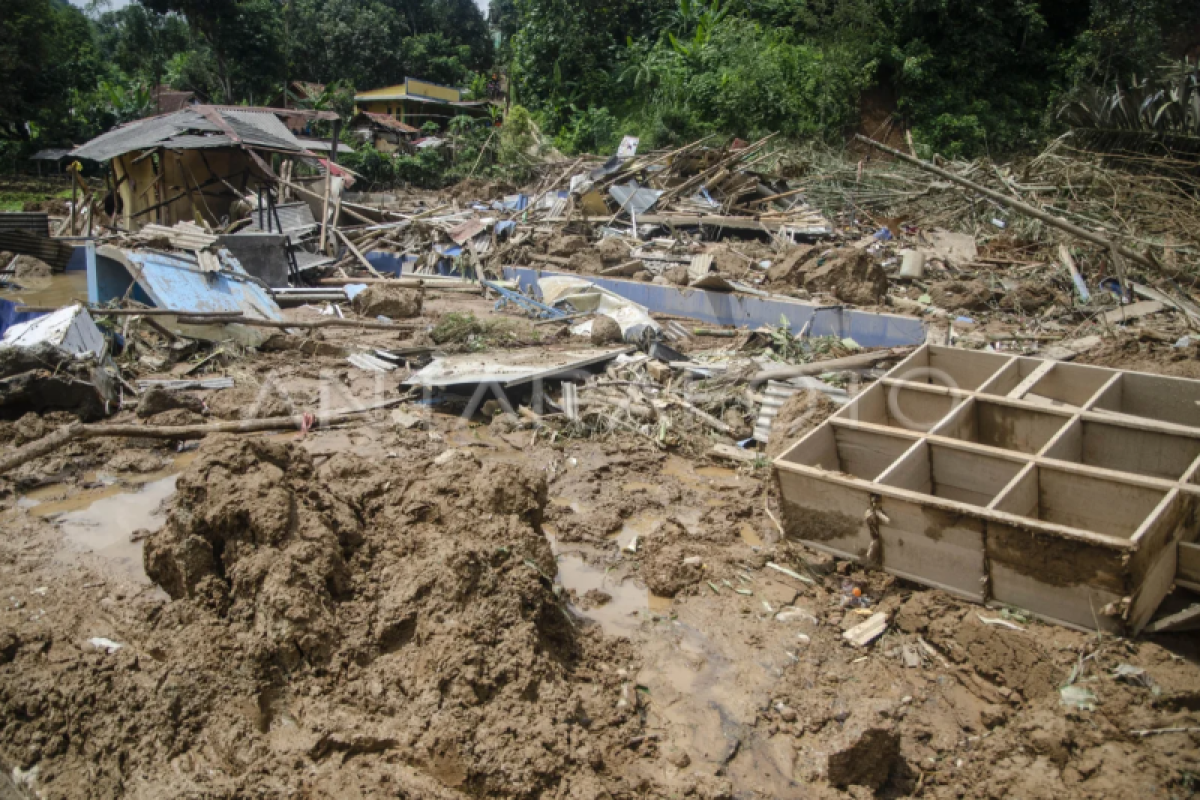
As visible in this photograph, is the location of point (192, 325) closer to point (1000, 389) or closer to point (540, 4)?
point (1000, 389)

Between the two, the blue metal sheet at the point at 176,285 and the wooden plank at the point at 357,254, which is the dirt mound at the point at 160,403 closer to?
the blue metal sheet at the point at 176,285

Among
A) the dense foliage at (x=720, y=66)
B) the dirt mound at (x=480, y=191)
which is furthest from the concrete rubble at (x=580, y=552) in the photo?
the dirt mound at (x=480, y=191)

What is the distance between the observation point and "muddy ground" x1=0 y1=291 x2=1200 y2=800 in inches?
119

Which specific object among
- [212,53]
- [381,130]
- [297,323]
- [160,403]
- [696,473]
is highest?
[212,53]

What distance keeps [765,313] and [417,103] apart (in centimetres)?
3384

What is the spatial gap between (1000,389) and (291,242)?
12071mm

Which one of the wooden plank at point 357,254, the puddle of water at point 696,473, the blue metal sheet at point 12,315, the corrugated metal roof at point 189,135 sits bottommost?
the puddle of water at point 696,473

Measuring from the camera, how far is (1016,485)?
4285 mm

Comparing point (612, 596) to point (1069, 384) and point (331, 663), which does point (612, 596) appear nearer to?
point (331, 663)

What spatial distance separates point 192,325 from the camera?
908 centimetres

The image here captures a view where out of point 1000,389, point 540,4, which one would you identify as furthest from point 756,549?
point 540,4

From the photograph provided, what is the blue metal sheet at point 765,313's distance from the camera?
9188 mm

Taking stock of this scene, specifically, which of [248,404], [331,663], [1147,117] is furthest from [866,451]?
[1147,117]

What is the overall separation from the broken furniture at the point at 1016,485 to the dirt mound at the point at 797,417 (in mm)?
668
